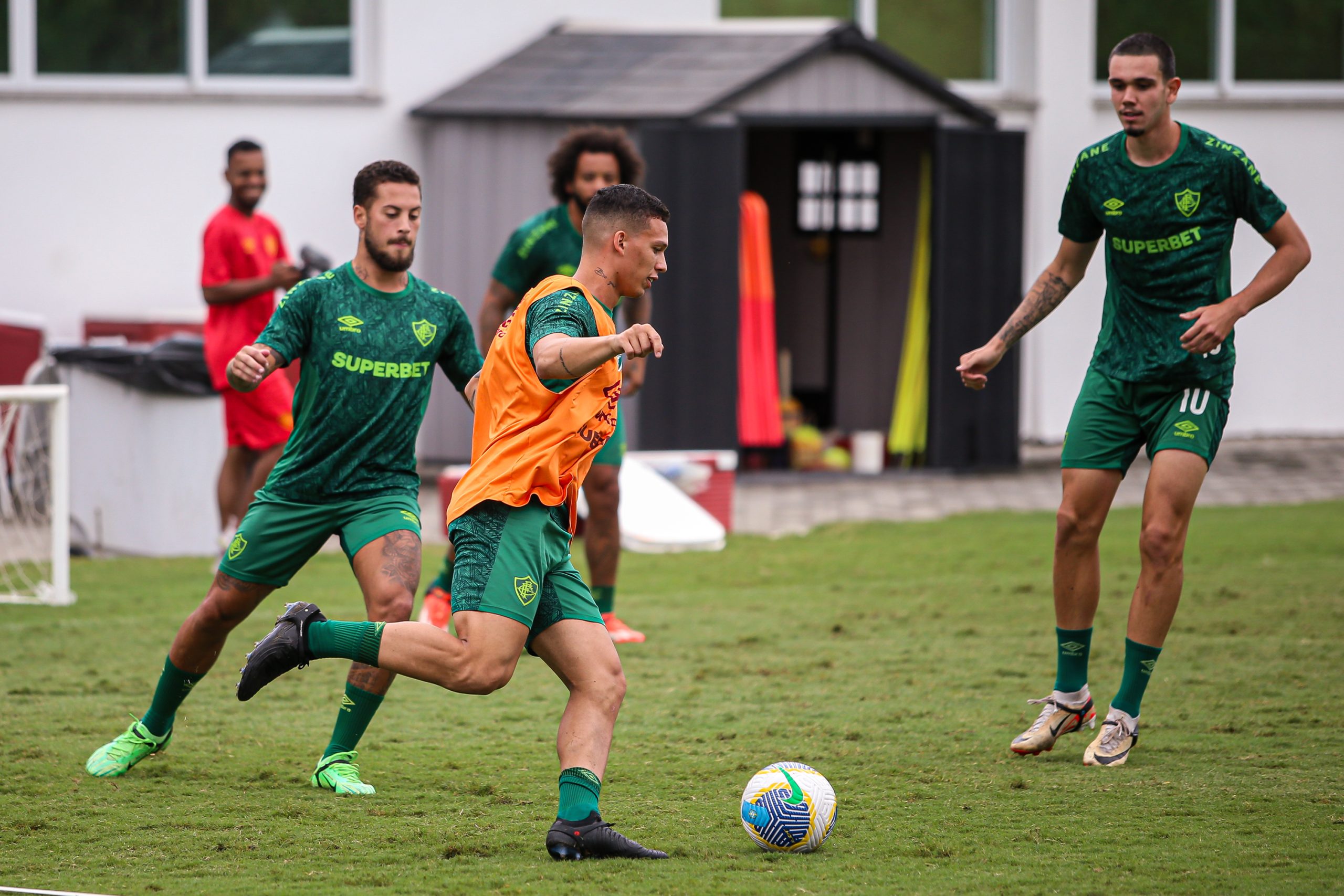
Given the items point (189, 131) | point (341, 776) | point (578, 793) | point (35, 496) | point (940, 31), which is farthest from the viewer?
point (940, 31)

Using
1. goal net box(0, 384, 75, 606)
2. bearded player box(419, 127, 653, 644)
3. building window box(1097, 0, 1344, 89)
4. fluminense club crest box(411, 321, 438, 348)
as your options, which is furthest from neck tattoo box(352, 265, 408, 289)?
building window box(1097, 0, 1344, 89)

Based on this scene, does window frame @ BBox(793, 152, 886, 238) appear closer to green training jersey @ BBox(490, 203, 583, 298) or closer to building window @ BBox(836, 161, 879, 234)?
building window @ BBox(836, 161, 879, 234)

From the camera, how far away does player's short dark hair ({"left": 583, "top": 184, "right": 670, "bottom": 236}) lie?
13.8ft

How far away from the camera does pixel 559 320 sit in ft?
13.3

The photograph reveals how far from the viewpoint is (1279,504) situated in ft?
41.1

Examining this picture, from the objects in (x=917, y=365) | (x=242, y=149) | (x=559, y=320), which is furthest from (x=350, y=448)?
(x=917, y=365)

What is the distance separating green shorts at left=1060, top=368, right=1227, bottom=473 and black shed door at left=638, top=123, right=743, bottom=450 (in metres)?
8.09

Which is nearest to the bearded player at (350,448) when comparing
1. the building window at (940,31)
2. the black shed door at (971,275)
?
the black shed door at (971,275)

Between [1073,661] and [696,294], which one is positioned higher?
[696,294]

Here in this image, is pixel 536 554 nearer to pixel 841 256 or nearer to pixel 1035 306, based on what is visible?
pixel 1035 306

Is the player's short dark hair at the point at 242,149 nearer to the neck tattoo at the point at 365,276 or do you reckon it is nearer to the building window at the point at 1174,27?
the neck tattoo at the point at 365,276

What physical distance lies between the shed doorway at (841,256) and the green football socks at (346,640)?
12.1m

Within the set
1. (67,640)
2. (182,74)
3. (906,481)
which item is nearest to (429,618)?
(67,640)

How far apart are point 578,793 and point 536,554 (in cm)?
63
